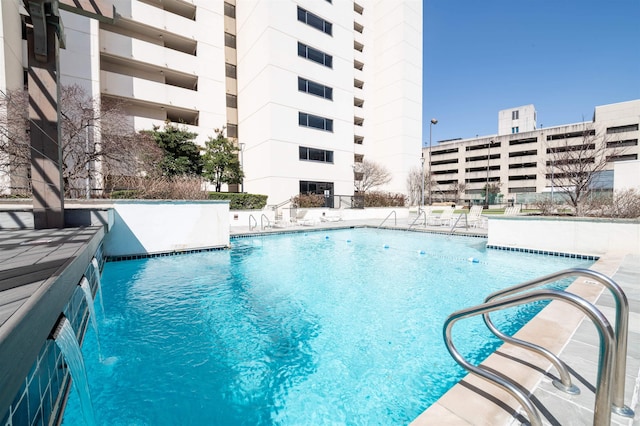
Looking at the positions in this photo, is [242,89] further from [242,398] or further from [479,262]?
[242,398]

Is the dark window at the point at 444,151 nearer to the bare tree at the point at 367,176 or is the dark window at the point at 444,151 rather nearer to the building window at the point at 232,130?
the bare tree at the point at 367,176

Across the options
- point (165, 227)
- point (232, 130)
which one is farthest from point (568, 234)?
point (232, 130)

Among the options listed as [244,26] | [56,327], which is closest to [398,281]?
[56,327]

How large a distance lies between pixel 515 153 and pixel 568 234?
59.4m

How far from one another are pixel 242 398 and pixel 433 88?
1735 inches

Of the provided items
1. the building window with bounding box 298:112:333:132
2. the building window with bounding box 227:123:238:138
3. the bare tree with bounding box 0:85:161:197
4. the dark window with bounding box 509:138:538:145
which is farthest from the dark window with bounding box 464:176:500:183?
the bare tree with bounding box 0:85:161:197

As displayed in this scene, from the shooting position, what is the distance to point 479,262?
8.21 metres

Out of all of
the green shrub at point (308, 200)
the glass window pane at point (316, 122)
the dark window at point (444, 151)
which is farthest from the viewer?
the dark window at point (444, 151)

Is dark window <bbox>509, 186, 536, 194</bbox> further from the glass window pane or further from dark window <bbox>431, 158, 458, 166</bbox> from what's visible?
the glass window pane

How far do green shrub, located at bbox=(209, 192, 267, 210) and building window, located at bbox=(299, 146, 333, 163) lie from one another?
562 centimetres

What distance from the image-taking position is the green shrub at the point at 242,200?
16.6 m

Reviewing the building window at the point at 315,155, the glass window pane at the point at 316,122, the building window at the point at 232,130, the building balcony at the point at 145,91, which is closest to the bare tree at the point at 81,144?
the building balcony at the point at 145,91

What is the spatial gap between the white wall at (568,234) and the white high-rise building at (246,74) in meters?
14.6

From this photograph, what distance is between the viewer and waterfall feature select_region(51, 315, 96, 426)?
2.17m
